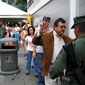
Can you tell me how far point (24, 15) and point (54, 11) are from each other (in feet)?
32.3

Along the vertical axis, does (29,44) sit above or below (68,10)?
below

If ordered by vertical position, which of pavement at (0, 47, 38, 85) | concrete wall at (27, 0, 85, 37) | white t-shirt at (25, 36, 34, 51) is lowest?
pavement at (0, 47, 38, 85)

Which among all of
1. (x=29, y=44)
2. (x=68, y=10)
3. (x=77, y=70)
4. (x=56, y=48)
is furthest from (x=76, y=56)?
(x=29, y=44)

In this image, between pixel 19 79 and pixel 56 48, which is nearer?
pixel 56 48

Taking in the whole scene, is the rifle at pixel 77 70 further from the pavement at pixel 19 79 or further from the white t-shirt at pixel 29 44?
the white t-shirt at pixel 29 44

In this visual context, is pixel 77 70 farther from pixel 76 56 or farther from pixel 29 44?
pixel 29 44

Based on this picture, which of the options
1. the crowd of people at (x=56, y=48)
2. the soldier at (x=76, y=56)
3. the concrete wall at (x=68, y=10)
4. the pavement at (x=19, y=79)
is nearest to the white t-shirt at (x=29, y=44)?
the crowd of people at (x=56, y=48)

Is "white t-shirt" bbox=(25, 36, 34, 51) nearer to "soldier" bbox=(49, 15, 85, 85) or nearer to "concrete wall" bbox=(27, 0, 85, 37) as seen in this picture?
"concrete wall" bbox=(27, 0, 85, 37)

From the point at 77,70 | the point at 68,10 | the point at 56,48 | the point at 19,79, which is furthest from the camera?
the point at 19,79

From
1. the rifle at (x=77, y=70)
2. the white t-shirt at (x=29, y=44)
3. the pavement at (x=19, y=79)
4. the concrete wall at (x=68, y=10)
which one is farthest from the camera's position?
the white t-shirt at (x=29, y=44)

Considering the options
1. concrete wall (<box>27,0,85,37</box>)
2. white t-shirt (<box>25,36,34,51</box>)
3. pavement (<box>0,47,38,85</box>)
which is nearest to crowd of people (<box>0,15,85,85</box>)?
white t-shirt (<box>25,36,34,51</box>)

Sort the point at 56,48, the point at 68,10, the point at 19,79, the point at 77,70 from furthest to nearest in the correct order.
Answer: the point at 19,79
the point at 68,10
the point at 56,48
the point at 77,70

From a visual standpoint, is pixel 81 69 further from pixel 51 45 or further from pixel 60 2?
pixel 60 2

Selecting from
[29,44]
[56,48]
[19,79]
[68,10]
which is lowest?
[19,79]
